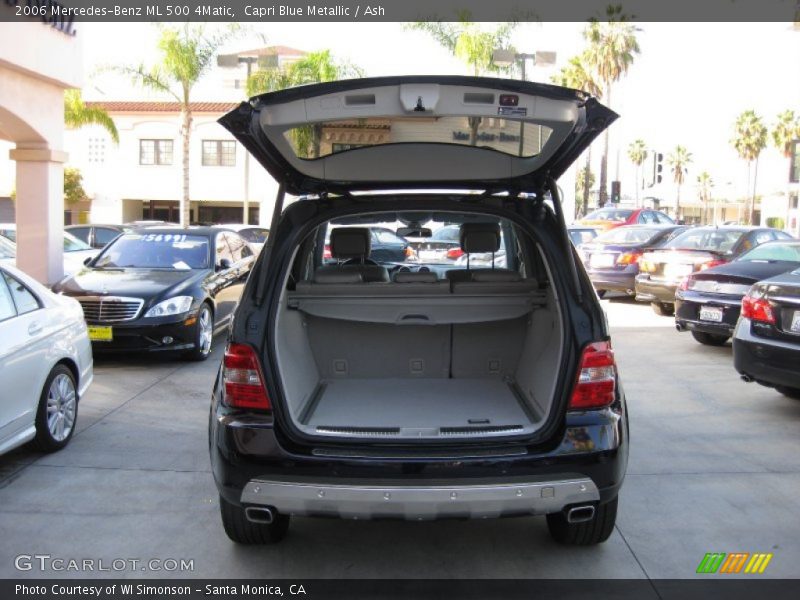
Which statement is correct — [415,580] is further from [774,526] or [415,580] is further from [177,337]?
[177,337]

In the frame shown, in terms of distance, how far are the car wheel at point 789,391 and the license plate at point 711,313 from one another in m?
2.22

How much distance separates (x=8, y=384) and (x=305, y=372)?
6.08ft

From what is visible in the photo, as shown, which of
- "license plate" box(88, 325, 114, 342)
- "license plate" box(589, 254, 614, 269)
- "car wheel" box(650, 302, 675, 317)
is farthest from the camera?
"license plate" box(589, 254, 614, 269)

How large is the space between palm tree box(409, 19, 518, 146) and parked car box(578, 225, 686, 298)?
10.8 meters

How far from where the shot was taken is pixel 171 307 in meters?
8.47

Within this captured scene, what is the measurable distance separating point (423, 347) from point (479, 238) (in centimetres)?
77

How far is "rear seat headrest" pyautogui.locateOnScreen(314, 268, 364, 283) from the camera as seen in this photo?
470 cm

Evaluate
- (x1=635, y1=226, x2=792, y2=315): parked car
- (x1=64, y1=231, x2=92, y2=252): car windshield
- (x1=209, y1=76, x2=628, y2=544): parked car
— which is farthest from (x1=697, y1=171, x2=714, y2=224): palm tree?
(x1=209, y1=76, x2=628, y2=544): parked car

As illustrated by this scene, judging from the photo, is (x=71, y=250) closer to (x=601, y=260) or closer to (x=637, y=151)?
(x=601, y=260)

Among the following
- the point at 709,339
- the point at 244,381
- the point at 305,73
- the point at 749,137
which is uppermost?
the point at 749,137

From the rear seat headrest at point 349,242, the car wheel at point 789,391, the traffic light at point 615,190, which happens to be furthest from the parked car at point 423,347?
the traffic light at point 615,190

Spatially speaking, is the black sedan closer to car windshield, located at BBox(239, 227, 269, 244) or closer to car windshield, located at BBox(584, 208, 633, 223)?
car windshield, located at BBox(239, 227, 269, 244)

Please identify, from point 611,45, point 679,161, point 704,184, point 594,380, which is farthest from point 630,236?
point 704,184

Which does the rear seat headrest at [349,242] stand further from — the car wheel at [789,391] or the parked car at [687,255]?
the parked car at [687,255]
